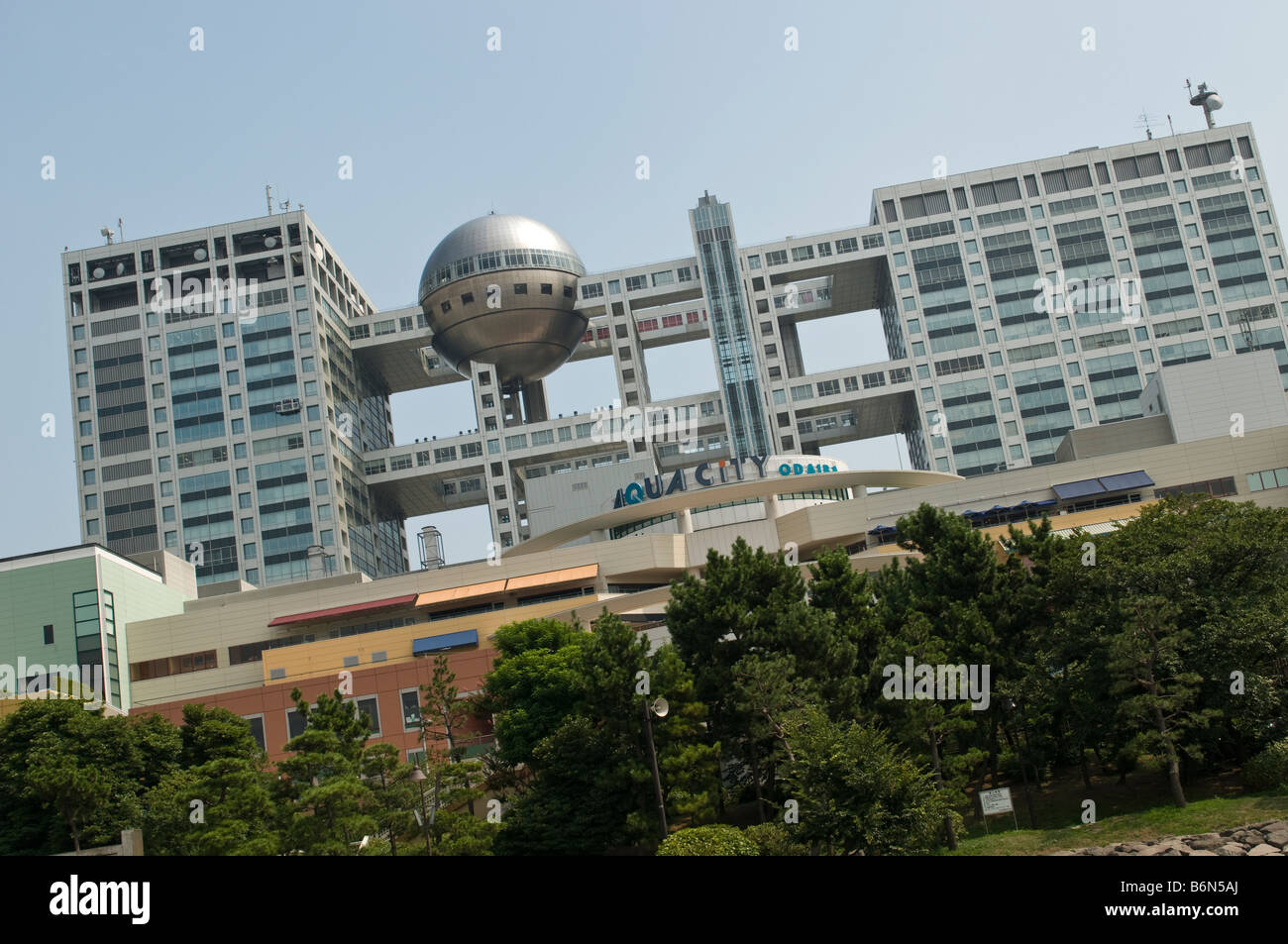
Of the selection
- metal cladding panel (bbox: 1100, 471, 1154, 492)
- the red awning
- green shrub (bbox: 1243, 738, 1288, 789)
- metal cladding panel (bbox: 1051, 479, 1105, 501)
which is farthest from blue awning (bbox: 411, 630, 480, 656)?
green shrub (bbox: 1243, 738, 1288, 789)

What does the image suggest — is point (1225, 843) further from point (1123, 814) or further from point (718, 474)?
point (718, 474)

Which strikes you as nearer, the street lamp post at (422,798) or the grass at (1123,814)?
the grass at (1123,814)

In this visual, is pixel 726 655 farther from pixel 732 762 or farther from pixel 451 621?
pixel 451 621

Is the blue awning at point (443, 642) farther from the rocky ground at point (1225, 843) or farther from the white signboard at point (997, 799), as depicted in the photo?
the rocky ground at point (1225, 843)

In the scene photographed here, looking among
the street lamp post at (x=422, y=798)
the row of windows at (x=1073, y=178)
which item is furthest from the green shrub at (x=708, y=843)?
the row of windows at (x=1073, y=178)

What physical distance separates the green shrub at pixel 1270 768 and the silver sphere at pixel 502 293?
95.3 meters

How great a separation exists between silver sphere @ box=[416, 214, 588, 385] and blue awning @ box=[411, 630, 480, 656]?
57170 mm

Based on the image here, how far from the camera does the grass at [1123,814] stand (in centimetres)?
3256

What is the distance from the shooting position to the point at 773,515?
76.9 meters

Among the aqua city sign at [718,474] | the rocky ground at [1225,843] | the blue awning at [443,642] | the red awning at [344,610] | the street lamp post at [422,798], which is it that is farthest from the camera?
the red awning at [344,610]

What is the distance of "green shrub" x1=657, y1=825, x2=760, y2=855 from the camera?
3178 centimetres

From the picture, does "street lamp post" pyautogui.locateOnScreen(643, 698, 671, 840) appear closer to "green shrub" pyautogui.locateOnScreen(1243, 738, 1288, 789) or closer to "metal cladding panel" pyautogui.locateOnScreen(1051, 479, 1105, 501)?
"green shrub" pyautogui.locateOnScreen(1243, 738, 1288, 789)
